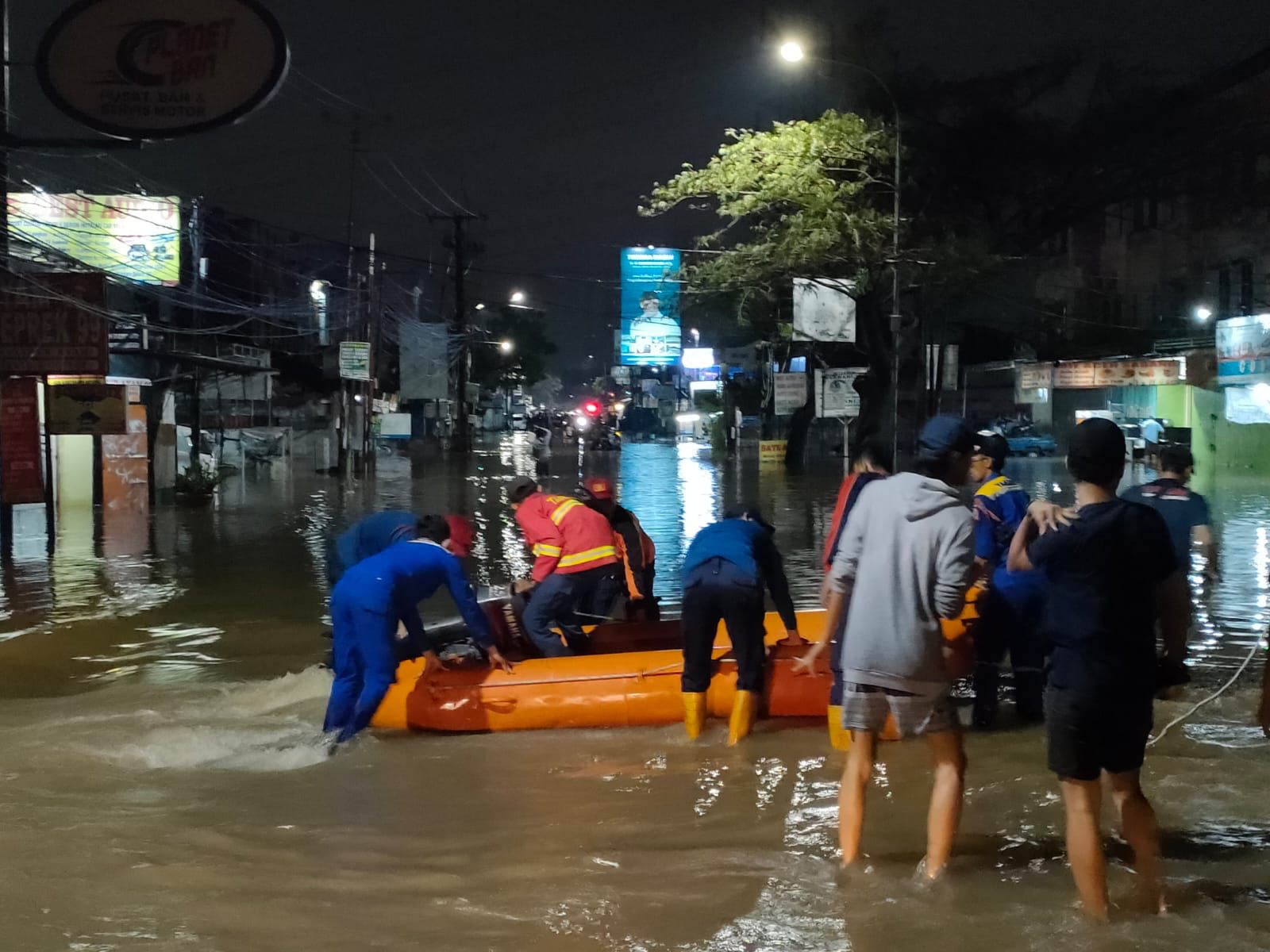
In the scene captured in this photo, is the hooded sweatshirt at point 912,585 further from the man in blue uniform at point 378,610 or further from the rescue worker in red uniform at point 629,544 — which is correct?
the rescue worker in red uniform at point 629,544

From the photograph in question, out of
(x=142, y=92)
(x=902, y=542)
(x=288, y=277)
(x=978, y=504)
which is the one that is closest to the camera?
(x=902, y=542)

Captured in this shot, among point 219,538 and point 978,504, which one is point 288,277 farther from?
point 978,504

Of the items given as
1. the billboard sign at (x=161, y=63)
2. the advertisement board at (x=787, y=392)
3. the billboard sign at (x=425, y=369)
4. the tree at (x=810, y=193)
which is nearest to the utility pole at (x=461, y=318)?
the billboard sign at (x=425, y=369)

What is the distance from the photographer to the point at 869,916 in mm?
4375

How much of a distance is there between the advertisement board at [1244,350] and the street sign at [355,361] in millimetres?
22871

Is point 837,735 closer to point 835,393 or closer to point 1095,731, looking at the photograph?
point 1095,731

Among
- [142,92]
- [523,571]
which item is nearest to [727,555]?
[142,92]

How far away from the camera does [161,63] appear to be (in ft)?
28.6

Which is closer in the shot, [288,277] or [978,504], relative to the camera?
[978,504]

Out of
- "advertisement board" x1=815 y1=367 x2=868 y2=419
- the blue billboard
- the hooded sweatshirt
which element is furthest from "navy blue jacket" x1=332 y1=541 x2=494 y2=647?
→ the blue billboard

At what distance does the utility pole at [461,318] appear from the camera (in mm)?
49156

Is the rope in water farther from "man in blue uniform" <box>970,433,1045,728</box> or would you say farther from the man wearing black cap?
the man wearing black cap

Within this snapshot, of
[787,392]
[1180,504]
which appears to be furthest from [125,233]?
[1180,504]

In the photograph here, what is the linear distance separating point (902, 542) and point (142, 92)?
22.9ft
